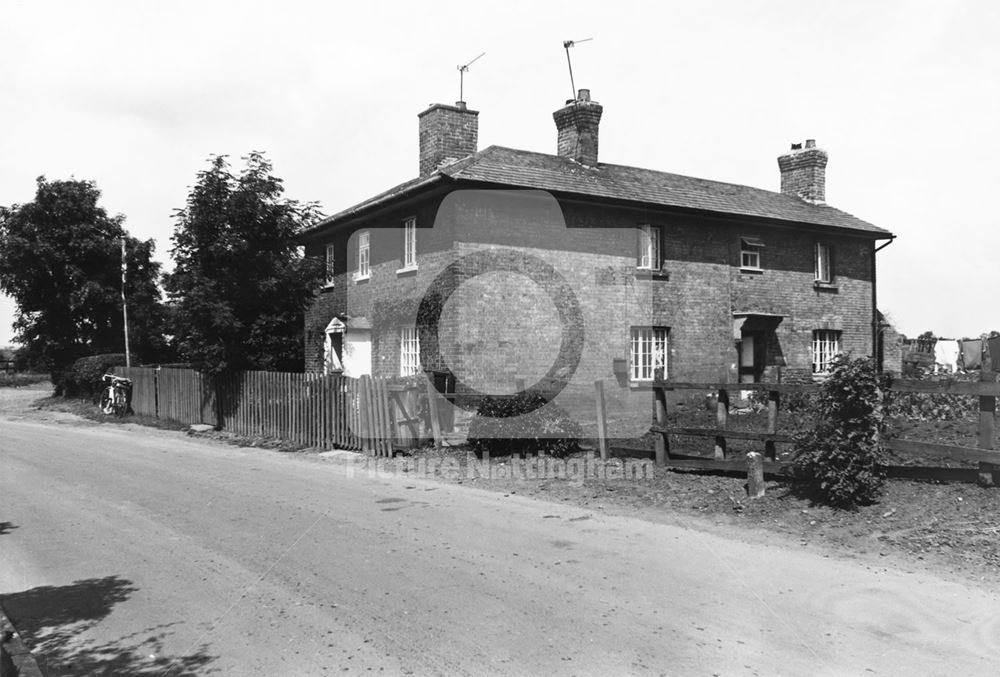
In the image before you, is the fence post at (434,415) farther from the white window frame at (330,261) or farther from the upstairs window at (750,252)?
the upstairs window at (750,252)

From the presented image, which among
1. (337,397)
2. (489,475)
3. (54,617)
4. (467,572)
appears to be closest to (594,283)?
(337,397)

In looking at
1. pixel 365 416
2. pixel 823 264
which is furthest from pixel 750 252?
pixel 365 416

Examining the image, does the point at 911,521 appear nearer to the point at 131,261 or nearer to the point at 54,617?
the point at 54,617

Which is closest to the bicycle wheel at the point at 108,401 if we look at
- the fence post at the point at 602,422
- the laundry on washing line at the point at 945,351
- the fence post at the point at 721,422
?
the fence post at the point at 602,422

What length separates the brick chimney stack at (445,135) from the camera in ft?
69.6

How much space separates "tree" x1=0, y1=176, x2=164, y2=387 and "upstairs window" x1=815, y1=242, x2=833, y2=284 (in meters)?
25.1

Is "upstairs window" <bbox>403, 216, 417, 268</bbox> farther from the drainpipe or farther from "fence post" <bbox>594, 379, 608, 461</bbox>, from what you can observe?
the drainpipe

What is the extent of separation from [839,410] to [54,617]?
25.2 ft

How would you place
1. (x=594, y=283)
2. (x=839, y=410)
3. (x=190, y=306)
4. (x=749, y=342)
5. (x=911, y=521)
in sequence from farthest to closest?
(x=749, y=342)
(x=594, y=283)
(x=190, y=306)
(x=839, y=410)
(x=911, y=521)

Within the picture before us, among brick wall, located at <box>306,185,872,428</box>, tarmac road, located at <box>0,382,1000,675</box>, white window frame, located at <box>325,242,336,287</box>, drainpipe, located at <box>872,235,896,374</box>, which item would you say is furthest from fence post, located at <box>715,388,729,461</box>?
drainpipe, located at <box>872,235,896,374</box>

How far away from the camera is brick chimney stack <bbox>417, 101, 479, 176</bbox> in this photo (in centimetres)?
2120

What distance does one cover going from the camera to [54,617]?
5.65 meters

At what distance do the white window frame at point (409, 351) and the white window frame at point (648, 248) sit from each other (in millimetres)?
6294

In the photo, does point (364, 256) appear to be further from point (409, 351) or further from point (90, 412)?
point (90, 412)
